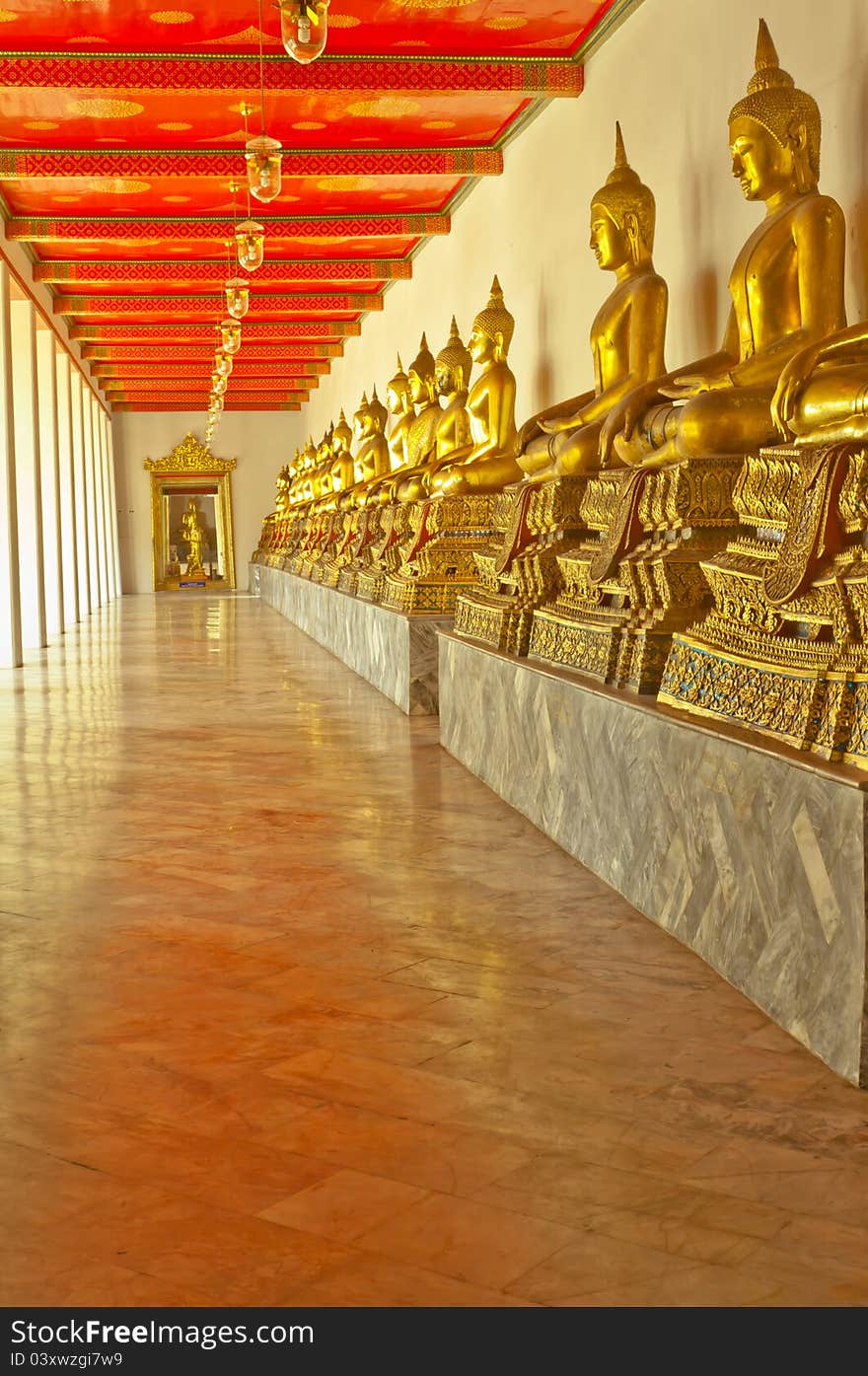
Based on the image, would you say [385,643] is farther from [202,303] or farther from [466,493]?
[202,303]

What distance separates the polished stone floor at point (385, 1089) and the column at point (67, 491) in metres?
13.7

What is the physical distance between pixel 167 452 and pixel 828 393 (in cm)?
2499

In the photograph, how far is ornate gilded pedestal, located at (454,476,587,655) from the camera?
212 inches

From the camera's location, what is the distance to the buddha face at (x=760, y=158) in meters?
4.45

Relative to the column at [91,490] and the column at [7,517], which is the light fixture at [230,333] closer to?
the column at [7,517]

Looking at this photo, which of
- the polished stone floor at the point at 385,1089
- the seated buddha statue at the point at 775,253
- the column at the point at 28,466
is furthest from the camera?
the column at the point at 28,466

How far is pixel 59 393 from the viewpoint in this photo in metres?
17.3

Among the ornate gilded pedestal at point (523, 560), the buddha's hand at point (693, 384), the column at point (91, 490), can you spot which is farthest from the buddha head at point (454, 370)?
the column at point (91, 490)

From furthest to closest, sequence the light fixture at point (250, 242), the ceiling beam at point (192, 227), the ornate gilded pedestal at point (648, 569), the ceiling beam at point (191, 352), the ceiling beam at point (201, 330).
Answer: the ceiling beam at point (191, 352) < the ceiling beam at point (201, 330) < the ceiling beam at point (192, 227) < the light fixture at point (250, 242) < the ornate gilded pedestal at point (648, 569)

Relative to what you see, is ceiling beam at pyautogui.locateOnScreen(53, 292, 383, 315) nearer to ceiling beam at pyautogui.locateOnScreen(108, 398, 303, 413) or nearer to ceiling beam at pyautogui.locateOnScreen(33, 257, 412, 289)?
ceiling beam at pyautogui.locateOnScreen(33, 257, 412, 289)

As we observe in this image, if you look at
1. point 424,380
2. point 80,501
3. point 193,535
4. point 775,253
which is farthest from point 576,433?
point 193,535

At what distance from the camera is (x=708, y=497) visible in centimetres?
403

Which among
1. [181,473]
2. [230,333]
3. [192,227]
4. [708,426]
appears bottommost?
[708,426]

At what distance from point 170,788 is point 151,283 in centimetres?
1082
